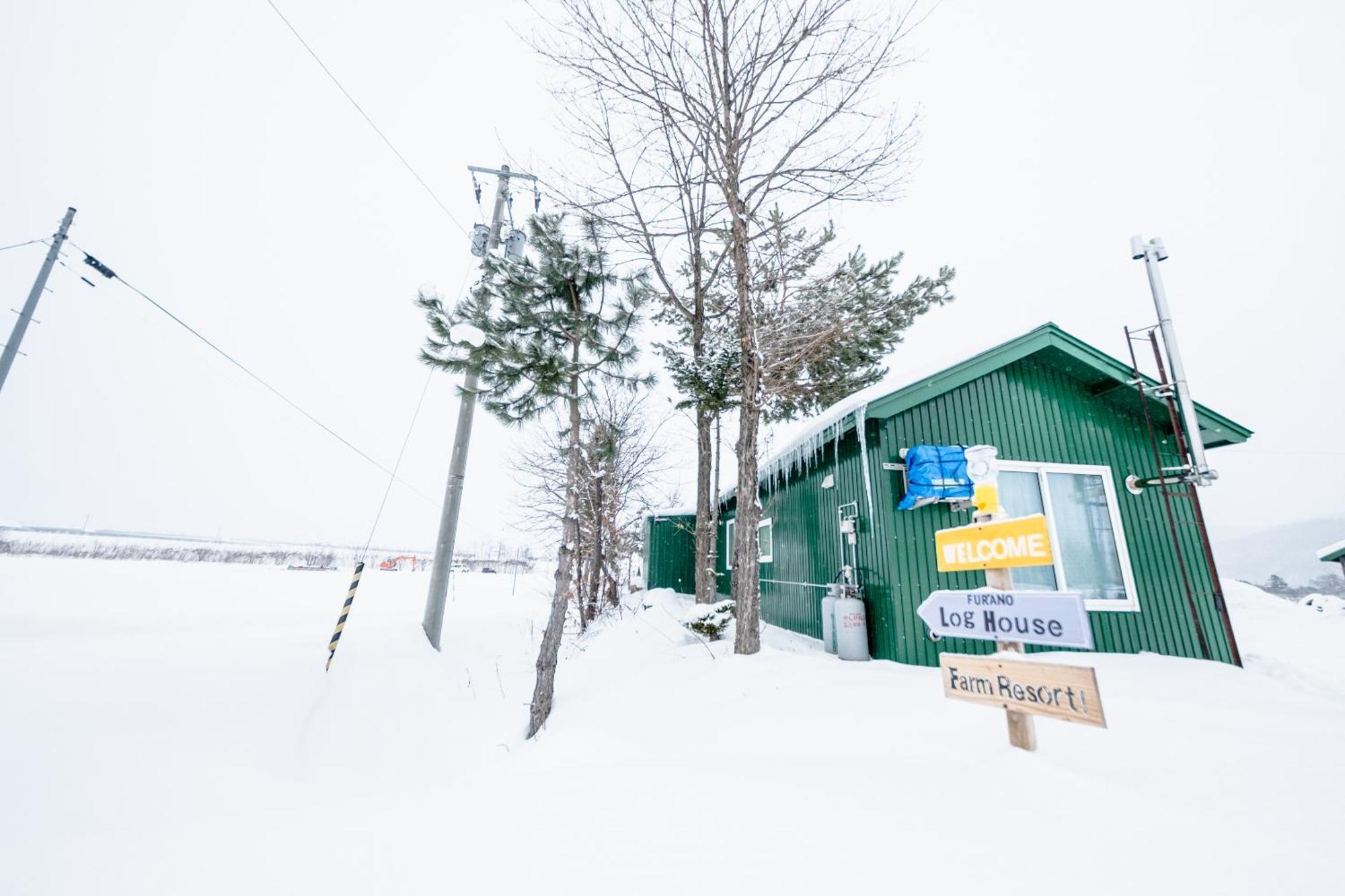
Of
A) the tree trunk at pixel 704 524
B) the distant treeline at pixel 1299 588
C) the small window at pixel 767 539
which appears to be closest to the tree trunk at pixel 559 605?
the tree trunk at pixel 704 524

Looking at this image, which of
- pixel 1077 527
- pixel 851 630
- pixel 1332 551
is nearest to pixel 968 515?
pixel 1077 527

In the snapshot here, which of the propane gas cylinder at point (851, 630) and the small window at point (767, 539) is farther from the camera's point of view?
the small window at point (767, 539)

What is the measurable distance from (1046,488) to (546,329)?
6.62 m

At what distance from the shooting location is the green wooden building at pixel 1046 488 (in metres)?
5.54

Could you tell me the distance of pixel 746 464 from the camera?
5711 millimetres

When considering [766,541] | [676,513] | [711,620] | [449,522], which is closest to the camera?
[711,620]

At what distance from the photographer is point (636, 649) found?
256 inches

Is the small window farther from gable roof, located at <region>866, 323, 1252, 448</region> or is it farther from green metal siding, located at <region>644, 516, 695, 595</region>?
gable roof, located at <region>866, 323, 1252, 448</region>

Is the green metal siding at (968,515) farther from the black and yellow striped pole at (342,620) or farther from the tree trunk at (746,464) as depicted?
the black and yellow striped pole at (342,620)

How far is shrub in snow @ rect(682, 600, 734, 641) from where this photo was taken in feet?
20.9

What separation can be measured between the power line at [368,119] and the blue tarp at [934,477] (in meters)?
9.24

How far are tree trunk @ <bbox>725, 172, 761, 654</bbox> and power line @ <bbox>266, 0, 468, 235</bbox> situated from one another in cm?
592

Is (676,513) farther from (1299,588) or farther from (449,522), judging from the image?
(1299,588)

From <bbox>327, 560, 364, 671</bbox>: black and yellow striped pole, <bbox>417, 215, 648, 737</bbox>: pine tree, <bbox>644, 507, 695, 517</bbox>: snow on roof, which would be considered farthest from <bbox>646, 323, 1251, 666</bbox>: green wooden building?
<bbox>644, 507, 695, 517</bbox>: snow on roof
